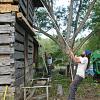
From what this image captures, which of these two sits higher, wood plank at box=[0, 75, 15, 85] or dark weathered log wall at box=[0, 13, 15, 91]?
dark weathered log wall at box=[0, 13, 15, 91]

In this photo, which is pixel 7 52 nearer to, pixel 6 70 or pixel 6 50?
pixel 6 50

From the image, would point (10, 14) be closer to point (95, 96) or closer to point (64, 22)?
point (95, 96)

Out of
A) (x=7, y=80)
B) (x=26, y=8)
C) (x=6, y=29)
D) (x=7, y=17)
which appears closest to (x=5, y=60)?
(x=7, y=80)

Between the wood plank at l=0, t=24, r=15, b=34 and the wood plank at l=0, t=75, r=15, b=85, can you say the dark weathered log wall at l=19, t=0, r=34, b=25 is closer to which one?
the wood plank at l=0, t=24, r=15, b=34

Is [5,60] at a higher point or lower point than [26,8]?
lower

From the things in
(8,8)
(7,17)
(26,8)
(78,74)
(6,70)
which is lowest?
(78,74)

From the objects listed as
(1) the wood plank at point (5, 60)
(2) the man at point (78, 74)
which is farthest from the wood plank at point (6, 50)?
(2) the man at point (78, 74)

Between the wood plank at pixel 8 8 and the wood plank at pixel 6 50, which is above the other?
the wood plank at pixel 8 8

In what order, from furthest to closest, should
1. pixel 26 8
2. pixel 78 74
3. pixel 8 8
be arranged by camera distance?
pixel 26 8 < pixel 78 74 < pixel 8 8

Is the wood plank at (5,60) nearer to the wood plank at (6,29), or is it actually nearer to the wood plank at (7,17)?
the wood plank at (6,29)

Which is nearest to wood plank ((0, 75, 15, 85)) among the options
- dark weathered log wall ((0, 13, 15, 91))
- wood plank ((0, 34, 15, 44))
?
dark weathered log wall ((0, 13, 15, 91))

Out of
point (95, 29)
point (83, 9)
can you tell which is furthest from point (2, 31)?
point (83, 9)

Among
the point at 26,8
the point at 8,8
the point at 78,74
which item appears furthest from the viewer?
the point at 26,8

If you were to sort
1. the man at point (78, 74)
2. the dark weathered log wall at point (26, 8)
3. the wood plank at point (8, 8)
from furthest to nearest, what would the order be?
1. the dark weathered log wall at point (26, 8)
2. the man at point (78, 74)
3. the wood plank at point (8, 8)
